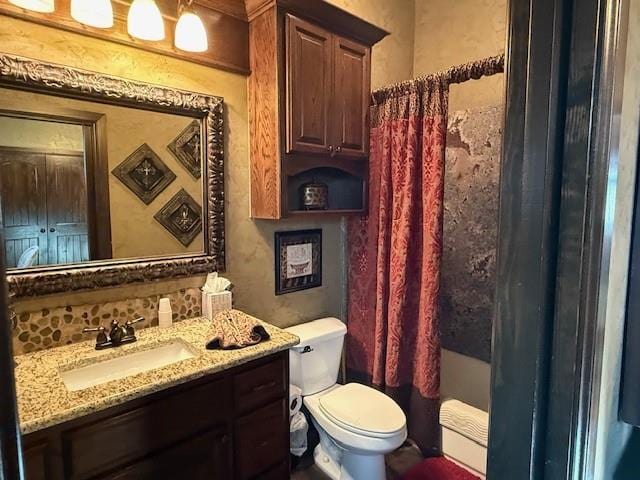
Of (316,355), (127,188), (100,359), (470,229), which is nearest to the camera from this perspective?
(100,359)

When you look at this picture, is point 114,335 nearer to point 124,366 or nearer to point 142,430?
point 124,366

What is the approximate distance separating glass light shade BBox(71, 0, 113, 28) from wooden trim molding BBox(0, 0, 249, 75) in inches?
4.1

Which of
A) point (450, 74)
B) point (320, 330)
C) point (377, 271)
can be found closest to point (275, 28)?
point (450, 74)

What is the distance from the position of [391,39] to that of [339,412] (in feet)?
7.66

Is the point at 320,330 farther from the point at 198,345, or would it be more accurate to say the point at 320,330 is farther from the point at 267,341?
the point at 198,345

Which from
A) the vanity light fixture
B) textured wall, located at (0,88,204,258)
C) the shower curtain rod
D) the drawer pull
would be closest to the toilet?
the drawer pull

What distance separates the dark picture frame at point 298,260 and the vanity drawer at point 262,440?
751 millimetres

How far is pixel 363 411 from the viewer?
200cm

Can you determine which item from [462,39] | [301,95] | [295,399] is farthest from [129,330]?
[462,39]

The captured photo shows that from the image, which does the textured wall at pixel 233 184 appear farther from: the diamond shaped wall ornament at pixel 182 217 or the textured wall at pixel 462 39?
the textured wall at pixel 462 39

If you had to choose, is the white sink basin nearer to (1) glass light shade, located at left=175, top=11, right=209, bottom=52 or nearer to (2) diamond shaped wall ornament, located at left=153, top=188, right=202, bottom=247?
(2) diamond shaped wall ornament, located at left=153, top=188, right=202, bottom=247

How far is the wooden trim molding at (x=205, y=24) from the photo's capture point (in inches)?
58.2

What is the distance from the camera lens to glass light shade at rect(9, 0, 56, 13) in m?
1.33

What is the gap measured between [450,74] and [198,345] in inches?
67.3
